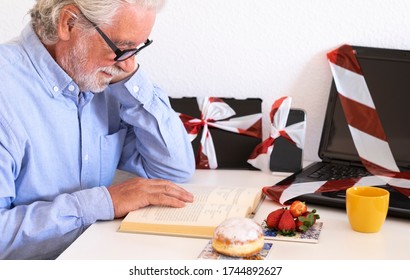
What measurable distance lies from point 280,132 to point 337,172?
0.19m

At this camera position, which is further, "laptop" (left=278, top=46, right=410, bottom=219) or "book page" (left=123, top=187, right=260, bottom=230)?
"laptop" (left=278, top=46, right=410, bottom=219)

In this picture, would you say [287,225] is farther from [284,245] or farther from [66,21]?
[66,21]

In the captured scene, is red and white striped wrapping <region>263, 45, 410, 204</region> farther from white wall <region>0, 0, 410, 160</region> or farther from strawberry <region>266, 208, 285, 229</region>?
→ strawberry <region>266, 208, 285, 229</region>

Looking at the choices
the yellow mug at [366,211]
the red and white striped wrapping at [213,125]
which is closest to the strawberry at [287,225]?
the yellow mug at [366,211]

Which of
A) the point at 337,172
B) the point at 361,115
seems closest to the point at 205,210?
the point at 337,172

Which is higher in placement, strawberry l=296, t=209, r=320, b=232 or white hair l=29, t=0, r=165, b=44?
white hair l=29, t=0, r=165, b=44

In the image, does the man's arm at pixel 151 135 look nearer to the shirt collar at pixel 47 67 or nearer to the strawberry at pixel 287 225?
the shirt collar at pixel 47 67

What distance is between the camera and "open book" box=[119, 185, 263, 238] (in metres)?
1.43

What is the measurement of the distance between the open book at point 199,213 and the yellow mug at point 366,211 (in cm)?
22

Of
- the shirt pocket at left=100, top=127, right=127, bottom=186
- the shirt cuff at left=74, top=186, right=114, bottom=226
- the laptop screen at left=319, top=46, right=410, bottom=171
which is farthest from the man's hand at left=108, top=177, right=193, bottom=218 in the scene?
the laptop screen at left=319, top=46, right=410, bottom=171

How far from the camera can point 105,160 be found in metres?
1.76

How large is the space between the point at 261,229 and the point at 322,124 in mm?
725

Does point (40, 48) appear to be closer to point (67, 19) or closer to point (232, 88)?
point (67, 19)

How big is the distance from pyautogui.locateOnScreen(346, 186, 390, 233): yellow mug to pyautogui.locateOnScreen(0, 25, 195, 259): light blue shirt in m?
0.49
